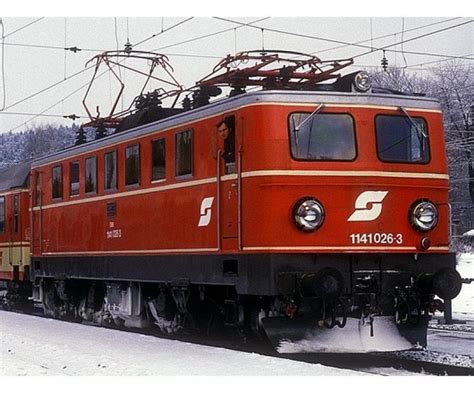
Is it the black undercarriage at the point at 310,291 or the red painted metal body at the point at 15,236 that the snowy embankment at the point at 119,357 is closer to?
the black undercarriage at the point at 310,291

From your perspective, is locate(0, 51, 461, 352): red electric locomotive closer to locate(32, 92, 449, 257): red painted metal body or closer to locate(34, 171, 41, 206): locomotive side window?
locate(32, 92, 449, 257): red painted metal body

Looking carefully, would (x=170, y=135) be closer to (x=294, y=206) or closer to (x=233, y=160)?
(x=233, y=160)

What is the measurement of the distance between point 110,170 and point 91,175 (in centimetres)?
88

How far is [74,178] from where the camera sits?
19438mm

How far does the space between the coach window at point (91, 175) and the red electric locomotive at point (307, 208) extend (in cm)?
284

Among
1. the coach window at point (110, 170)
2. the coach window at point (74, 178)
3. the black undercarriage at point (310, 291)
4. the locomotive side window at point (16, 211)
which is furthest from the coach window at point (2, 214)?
the black undercarriage at point (310, 291)

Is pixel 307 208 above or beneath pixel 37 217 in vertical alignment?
beneath

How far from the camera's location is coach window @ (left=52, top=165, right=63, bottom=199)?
66.1 feet

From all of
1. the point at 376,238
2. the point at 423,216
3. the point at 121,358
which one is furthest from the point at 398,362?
the point at 121,358

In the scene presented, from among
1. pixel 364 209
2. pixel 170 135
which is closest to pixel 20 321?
pixel 170 135

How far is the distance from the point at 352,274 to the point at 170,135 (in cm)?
382

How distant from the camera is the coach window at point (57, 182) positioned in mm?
20141

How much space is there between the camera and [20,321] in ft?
63.9

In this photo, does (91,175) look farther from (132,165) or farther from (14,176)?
(14,176)
